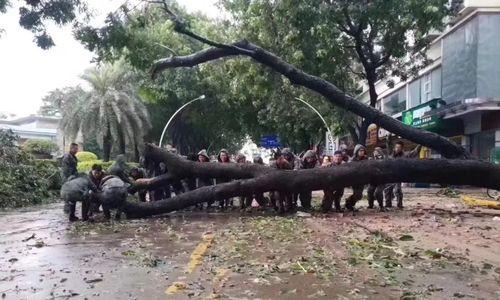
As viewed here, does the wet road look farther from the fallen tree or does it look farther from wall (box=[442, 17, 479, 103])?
wall (box=[442, 17, 479, 103])

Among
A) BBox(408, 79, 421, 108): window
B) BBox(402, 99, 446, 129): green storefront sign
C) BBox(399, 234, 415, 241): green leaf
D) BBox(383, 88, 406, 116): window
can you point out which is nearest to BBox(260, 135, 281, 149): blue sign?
BBox(383, 88, 406, 116): window

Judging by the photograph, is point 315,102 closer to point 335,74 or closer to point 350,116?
point 350,116

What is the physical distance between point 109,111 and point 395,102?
17.6m

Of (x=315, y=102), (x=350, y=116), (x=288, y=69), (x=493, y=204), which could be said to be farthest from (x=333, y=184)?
(x=315, y=102)

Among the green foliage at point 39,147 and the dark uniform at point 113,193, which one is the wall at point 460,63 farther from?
the green foliage at point 39,147

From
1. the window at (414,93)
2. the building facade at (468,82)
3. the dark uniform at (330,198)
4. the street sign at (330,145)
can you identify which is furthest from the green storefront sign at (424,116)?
the dark uniform at (330,198)

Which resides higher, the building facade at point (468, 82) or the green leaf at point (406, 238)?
the building facade at point (468, 82)

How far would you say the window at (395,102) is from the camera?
32625 mm

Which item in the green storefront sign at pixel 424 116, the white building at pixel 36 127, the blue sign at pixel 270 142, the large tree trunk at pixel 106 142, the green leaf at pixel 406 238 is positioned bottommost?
the green leaf at pixel 406 238

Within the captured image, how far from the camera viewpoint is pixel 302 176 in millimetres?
11328

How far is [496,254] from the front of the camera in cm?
753

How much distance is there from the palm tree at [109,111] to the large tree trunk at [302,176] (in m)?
21.5

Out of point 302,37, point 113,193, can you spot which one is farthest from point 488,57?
point 113,193

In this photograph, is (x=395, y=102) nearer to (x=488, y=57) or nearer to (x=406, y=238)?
(x=488, y=57)
